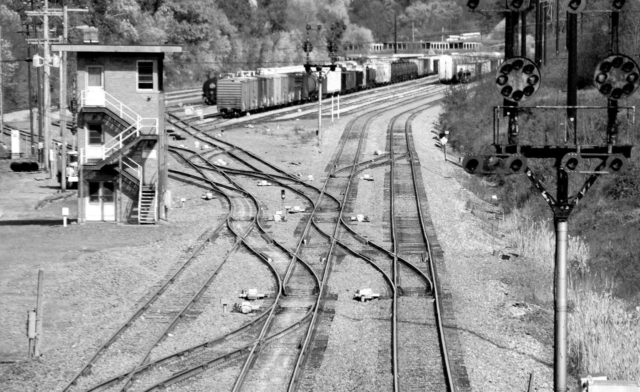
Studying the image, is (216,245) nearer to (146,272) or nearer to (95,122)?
(146,272)

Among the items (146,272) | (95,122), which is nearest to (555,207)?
(146,272)

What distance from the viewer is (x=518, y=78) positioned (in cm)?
1580

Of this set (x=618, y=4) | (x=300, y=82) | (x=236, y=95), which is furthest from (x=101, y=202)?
(x=300, y=82)

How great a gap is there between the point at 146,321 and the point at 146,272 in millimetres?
5112

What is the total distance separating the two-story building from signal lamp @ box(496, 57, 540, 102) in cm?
1940

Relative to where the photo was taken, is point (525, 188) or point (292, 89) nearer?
point (525, 188)

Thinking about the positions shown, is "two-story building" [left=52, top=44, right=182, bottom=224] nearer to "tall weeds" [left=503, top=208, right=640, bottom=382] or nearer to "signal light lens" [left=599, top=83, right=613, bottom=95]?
"tall weeds" [left=503, top=208, right=640, bottom=382]

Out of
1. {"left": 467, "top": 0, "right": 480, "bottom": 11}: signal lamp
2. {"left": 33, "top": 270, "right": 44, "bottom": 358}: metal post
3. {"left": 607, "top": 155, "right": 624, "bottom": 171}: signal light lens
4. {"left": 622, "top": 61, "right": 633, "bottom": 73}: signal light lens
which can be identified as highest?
{"left": 467, "top": 0, "right": 480, "bottom": 11}: signal lamp

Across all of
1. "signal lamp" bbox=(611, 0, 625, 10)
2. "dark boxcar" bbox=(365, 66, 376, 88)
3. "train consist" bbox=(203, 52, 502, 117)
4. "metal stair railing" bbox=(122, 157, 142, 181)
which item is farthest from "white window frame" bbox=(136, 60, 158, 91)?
"dark boxcar" bbox=(365, 66, 376, 88)

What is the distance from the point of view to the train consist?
216ft

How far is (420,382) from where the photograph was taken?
17391mm

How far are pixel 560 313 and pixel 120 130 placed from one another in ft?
68.6

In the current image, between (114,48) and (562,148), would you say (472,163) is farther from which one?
(114,48)

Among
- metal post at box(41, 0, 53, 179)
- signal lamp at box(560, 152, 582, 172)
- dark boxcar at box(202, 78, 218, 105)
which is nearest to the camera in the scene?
signal lamp at box(560, 152, 582, 172)
